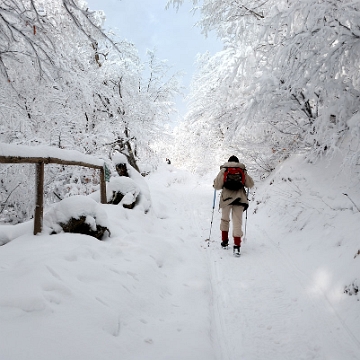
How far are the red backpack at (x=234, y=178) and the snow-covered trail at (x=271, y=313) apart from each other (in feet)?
5.24

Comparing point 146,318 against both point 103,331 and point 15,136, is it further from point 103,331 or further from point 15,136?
point 15,136

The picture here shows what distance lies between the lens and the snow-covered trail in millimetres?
2559

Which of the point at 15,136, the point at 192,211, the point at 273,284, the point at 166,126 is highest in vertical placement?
the point at 166,126

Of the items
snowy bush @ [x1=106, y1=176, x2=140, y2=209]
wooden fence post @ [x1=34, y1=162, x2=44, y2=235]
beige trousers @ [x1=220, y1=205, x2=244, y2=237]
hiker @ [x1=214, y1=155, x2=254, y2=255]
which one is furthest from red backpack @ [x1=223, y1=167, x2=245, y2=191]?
wooden fence post @ [x1=34, y1=162, x2=44, y2=235]

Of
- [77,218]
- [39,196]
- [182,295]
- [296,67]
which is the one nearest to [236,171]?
→ [296,67]

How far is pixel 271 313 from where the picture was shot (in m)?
3.19

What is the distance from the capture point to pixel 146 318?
282cm

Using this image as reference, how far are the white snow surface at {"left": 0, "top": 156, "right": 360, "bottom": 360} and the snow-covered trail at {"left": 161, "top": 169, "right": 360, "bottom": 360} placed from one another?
1cm

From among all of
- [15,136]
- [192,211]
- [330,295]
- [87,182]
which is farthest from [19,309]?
[192,211]

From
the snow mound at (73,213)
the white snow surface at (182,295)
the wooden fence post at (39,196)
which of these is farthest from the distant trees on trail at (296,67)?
the snow mound at (73,213)

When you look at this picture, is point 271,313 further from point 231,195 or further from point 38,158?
point 38,158

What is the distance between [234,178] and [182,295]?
3.21 m

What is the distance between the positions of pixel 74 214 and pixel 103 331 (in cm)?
249

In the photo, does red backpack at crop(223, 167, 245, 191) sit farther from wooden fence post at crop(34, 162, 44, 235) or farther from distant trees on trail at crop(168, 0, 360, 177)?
A: wooden fence post at crop(34, 162, 44, 235)
